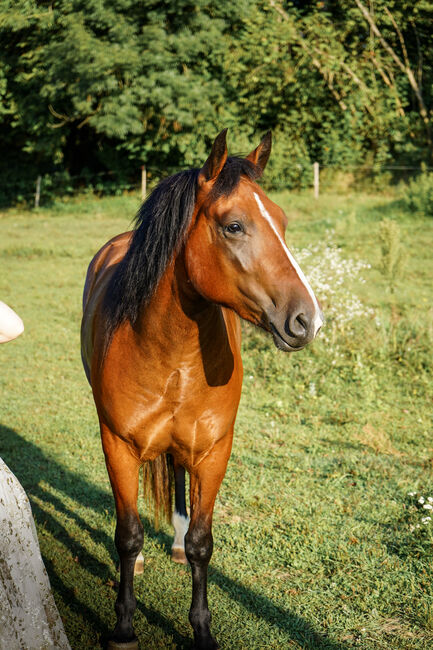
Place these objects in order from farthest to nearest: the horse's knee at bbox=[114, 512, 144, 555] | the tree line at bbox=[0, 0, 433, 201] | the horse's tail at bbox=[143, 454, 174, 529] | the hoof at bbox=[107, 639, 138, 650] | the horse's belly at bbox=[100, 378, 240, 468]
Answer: the tree line at bbox=[0, 0, 433, 201]
the horse's tail at bbox=[143, 454, 174, 529]
the horse's knee at bbox=[114, 512, 144, 555]
the hoof at bbox=[107, 639, 138, 650]
the horse's belly at bbox=[100, 378, 240, 468]

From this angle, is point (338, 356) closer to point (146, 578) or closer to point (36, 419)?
point (36, 419)

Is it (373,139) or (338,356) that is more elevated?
(373,139)

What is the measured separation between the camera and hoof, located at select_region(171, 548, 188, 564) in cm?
359

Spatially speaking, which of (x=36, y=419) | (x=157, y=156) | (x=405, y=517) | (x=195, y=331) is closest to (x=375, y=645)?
(x=405, y=517)

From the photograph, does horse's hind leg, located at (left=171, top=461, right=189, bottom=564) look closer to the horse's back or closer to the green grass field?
the green grass field

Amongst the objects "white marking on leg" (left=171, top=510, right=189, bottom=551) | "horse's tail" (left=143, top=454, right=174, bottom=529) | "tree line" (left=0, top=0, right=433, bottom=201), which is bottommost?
"white marking on leg" (left=171, top=510, right=189, bottom=551)

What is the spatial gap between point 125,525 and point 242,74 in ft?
65.3

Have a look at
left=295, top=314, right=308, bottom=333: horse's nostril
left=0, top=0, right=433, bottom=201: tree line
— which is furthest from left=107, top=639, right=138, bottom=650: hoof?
left=0, top=0, right=433, bottom=201: tree line

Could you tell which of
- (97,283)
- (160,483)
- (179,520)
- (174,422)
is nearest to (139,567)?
(179,520)

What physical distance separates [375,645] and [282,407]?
3137 millimetres

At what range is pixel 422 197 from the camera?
14.3 metres

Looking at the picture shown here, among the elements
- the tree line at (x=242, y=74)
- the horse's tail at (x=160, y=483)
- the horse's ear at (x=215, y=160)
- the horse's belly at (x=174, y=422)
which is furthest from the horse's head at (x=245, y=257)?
the tree line at (x=242, y=74)

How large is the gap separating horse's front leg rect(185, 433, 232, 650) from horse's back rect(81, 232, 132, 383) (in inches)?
37.6

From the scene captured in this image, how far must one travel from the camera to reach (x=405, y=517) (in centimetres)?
396
